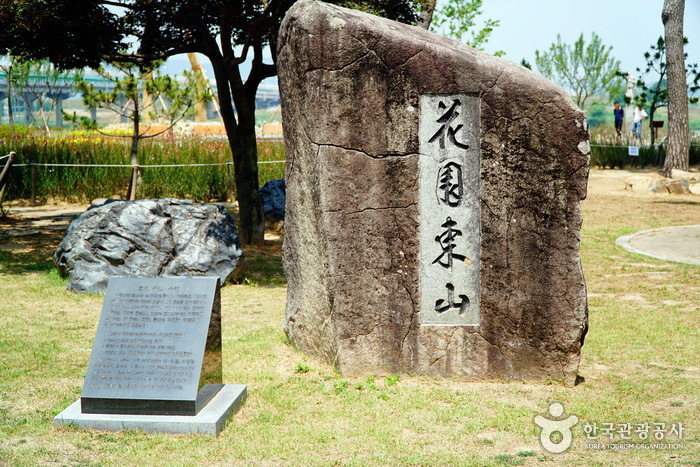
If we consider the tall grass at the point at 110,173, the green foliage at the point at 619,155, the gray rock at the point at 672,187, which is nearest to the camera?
the tall grass at the point at 110,173

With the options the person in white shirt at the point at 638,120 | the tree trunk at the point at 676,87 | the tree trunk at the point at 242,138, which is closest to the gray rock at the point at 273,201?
the tree trunk at the point at 242,138

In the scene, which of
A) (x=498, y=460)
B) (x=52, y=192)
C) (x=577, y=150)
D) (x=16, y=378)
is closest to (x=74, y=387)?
(x=16, y=378)

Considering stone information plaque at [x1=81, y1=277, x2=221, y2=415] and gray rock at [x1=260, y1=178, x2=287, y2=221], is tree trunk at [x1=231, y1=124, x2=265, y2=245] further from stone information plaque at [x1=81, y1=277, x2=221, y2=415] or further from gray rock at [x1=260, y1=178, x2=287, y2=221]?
stone information plaque at [x1=81, y1=277, x2=221, y2=415]

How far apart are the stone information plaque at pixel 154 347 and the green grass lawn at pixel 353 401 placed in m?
0.19

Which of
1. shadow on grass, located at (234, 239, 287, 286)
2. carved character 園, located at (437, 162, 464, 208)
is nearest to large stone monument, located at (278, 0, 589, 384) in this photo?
carved character 園, located at (437, 162, 464, 208)

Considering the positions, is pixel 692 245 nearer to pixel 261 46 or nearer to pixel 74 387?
pixel 261 46

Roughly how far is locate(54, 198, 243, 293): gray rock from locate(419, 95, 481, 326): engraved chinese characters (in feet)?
12.3

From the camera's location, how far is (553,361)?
5.11 metres

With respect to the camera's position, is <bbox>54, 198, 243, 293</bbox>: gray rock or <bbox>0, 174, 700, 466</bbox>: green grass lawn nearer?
<bbox>0, 174, 700, 466</bbox>: green grass lawn

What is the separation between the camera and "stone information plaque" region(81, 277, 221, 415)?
4.24 meters

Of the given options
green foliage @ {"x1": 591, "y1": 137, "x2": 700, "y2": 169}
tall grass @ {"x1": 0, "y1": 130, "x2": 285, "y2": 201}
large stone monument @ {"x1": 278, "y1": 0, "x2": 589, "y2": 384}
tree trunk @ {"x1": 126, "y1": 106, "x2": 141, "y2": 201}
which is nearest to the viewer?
large stone monument @ {"x1": 278, "y1": 0, "x2": 589, "y2": 384}

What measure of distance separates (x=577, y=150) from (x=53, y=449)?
12.0 ft

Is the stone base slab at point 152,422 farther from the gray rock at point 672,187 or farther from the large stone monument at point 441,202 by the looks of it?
the gray rock at point 672,187

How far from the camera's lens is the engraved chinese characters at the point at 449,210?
5.04 meters
